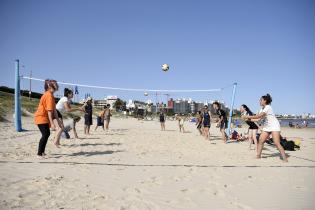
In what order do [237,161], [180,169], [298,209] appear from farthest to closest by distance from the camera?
[237,161] < [180,169] < [298,209]

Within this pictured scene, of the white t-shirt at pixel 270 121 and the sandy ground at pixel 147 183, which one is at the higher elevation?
the white t-shirt at pixel 270 121

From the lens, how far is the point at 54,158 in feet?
18.0

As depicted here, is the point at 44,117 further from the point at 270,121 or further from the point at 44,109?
the point at 270,121

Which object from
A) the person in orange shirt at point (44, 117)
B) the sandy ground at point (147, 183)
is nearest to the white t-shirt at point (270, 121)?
the sandy ground at point (147, 183)

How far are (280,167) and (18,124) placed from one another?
9.33 metres

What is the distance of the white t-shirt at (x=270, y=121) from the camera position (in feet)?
20.5

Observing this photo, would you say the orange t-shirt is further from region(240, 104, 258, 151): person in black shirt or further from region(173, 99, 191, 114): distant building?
region(173, 99, 191, 114): distant building

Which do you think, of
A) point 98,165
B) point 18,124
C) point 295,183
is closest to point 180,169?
point 98,165

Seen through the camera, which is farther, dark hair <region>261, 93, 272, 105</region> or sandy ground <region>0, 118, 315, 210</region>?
dark hair <region>261, 93, 272, 105</region>

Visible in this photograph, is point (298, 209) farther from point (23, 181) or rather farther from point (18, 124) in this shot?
point (18, 124)

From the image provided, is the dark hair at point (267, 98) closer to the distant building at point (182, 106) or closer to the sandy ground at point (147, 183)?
the sandy ground at point (147, 183)

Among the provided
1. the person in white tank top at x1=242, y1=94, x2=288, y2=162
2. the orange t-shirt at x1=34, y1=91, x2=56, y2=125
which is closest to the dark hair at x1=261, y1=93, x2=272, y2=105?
the person in white tank top at x1=242, y1=94, x2=288, y2=162

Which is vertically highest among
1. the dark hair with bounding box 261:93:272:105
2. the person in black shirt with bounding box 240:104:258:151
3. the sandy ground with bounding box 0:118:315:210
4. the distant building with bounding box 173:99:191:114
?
the distant building with bounding box 173:99:191:114

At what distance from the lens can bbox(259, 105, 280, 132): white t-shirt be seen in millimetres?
6238
